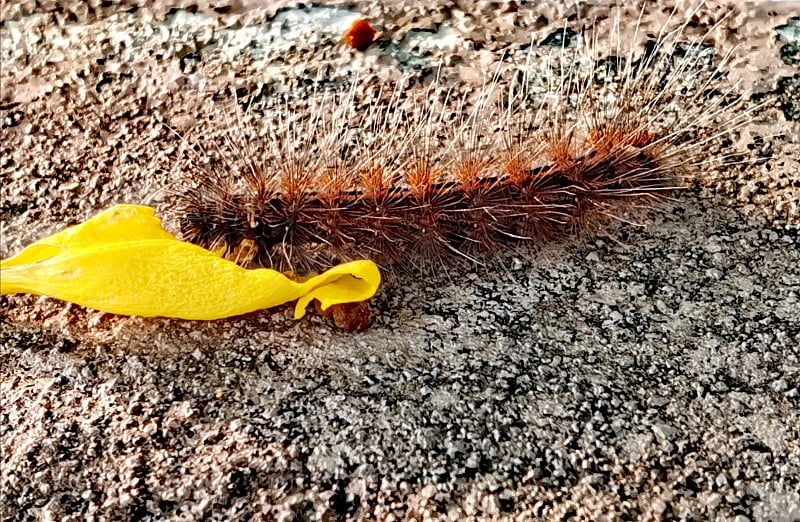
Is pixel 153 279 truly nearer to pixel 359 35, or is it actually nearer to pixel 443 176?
pixel 443 176

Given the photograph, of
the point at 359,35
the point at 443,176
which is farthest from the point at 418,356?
the point at 359,35

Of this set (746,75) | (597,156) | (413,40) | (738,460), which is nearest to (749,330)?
(738,460)

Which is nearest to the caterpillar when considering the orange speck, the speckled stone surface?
the speckled stone surface

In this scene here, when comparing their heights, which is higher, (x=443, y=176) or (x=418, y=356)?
(x=443, y=176)

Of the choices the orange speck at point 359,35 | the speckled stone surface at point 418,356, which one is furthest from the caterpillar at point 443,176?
the orange speck at point 359,35

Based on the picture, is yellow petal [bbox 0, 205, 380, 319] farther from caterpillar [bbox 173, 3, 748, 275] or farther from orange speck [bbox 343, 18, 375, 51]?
orange speck [bbox 343, 18, 375, 51]

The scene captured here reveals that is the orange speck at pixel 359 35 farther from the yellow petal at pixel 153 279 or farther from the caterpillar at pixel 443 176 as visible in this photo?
the yellow petal at pixel 153 279
